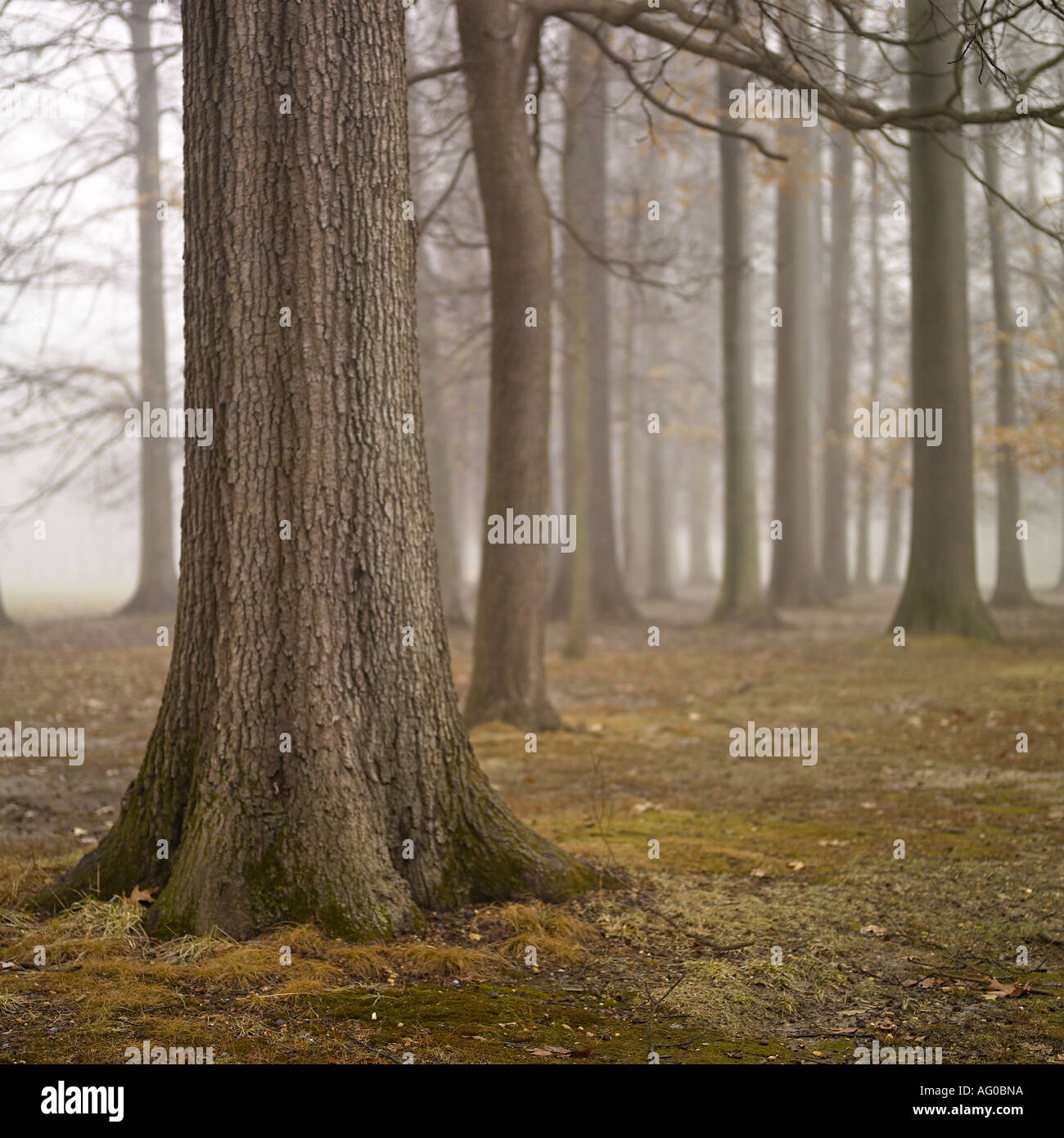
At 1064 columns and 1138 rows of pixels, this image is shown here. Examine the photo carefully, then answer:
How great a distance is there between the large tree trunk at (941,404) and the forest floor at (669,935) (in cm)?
435

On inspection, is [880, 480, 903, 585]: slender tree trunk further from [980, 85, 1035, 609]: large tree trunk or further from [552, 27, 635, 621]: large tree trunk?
[552, 27, 635, 621]: large tree trunk

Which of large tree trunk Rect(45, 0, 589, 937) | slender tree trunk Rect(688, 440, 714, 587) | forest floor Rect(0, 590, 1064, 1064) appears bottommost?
forest floor Rect(0, 590, 1064, 1064)

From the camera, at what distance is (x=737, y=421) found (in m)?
18.8

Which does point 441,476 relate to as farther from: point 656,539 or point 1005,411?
point 1005,411

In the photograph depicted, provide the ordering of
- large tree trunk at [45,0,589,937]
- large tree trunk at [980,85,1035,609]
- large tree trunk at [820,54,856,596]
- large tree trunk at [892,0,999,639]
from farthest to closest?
large tree trunk at [820,54,856,596], large tree trunk at [980,85,1035,609], large tree trunk at [892,0,999,639], large tree trunk at [45,0,589,937]

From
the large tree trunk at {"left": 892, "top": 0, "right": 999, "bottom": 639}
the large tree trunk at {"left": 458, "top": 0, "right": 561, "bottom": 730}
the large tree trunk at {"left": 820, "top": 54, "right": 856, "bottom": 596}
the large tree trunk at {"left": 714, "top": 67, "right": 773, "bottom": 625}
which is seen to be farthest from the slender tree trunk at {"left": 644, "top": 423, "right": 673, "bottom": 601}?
the large tree trunk at {"left": 458, "top": 0, "right": 561, "bottom": 730}

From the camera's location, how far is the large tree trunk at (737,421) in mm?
18141

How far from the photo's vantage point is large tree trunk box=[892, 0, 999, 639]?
13.6 meters

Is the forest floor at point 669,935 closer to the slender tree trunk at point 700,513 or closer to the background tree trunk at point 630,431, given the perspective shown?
the background tree trunk at point 630,431

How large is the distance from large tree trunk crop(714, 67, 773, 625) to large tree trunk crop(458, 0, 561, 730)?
943cm

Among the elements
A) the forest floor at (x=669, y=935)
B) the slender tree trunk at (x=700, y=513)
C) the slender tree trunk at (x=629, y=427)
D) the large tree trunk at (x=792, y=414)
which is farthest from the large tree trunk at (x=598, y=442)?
the slender tree trunk at (x=700, y=513)

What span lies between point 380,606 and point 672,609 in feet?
65.3

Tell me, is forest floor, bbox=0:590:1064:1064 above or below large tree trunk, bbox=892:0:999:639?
below

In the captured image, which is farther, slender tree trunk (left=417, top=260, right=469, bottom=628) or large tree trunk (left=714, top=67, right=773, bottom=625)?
slender tree trunk (left=417, top=260, right=469, bottom=628)
